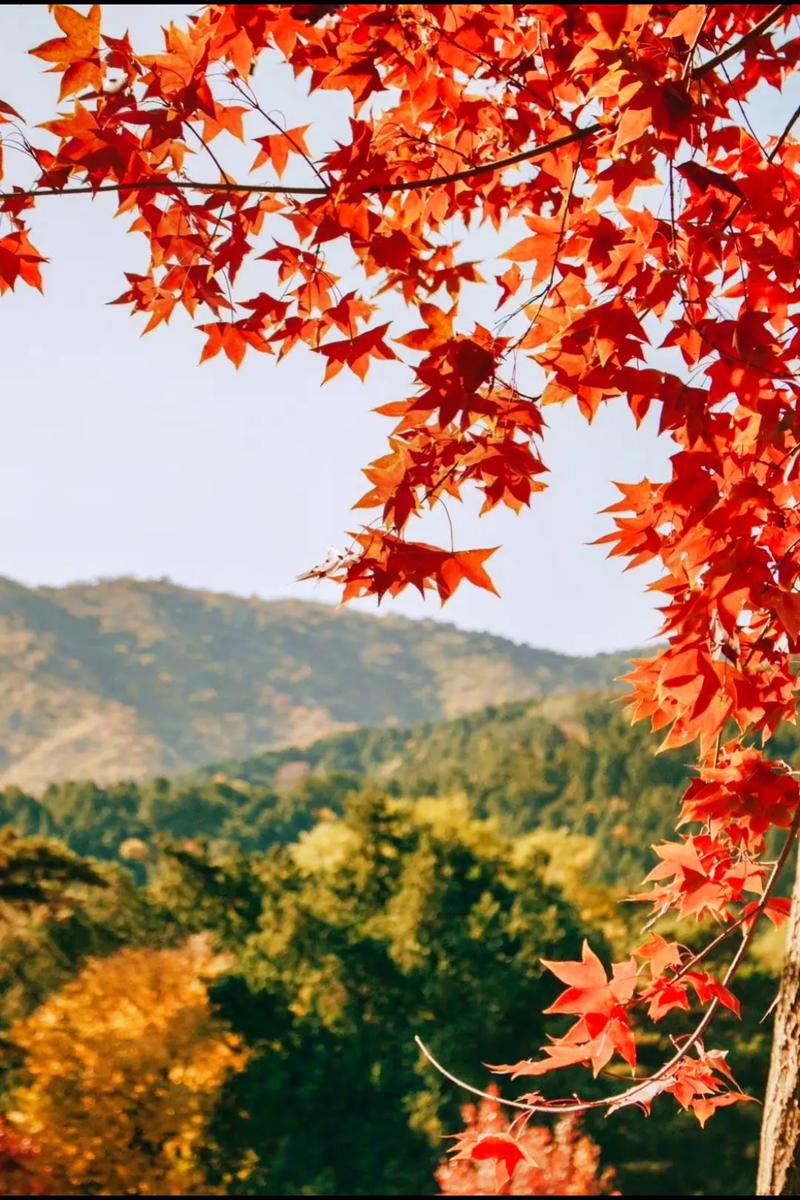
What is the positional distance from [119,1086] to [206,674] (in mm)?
137174

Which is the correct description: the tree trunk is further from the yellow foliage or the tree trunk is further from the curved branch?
the yellow foliage

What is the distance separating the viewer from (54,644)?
137750 mm

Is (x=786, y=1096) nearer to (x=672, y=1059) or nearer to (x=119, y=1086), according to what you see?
(x=672, y=1059)

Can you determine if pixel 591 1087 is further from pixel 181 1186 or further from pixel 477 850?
pixel 181 1186

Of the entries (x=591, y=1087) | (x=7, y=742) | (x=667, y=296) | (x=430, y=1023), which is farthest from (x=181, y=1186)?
(x=7, y=742)

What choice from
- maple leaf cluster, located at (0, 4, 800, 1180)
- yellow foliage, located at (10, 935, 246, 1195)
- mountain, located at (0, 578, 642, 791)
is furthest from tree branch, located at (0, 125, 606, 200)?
mountain, located at (0, 578, 642, 791)

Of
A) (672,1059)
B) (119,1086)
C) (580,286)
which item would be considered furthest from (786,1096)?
(119,1086)

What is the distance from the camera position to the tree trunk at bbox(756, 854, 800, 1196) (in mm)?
1724

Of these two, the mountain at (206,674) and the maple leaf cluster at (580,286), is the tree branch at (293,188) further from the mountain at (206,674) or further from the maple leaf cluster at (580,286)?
the mountain at (206,674)

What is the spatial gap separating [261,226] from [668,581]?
914 mm

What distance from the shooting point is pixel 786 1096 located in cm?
174

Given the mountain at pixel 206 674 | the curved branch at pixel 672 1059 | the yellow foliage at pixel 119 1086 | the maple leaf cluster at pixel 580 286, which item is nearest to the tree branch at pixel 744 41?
the maple leaf cluster at pixel 580 286

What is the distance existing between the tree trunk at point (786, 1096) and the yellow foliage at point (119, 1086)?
1046cm

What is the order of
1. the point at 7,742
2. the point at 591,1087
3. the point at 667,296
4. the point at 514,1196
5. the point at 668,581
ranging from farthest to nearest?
the point at 7,742
the point at 591,1087
the point at 514,1196
the point at 668,581
the point at 667,296
